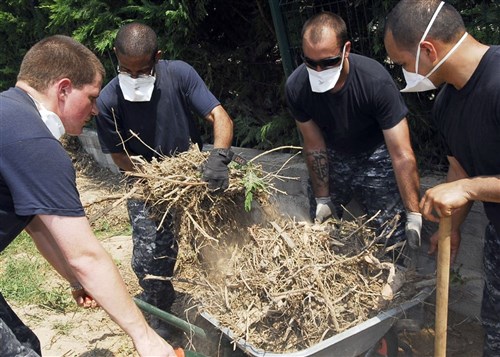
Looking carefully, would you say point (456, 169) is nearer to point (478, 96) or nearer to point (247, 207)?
point (478, 96)

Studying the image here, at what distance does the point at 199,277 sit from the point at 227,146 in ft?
2.96

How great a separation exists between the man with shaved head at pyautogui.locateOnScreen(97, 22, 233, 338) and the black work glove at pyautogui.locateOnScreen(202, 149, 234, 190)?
491 mm

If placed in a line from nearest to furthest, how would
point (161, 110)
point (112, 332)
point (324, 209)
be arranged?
1. point (324, 209)
2. point (161, 110)
3. point (112, 332)

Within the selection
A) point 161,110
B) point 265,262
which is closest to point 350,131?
point 265,262

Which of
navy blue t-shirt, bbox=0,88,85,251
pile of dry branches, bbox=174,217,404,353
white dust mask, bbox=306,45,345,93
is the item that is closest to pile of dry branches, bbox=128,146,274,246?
A: pile of dry branches, bbox=174,217,404,353

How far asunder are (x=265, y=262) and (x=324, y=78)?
3.85ft

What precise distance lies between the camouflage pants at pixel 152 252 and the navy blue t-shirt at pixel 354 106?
1216mm

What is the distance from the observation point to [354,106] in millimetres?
3297

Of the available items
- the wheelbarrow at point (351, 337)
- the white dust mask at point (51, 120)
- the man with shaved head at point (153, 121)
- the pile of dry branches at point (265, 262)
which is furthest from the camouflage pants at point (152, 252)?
the white dust mask at point (51, 120)

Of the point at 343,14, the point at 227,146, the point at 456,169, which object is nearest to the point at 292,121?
the point at 343,14

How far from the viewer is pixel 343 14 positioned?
445 cm

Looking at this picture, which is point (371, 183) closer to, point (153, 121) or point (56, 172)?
point (153, 121)

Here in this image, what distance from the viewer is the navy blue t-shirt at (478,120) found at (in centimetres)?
221

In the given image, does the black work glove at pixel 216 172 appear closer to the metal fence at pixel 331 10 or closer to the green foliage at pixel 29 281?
the metal fence at pixel 331 10
